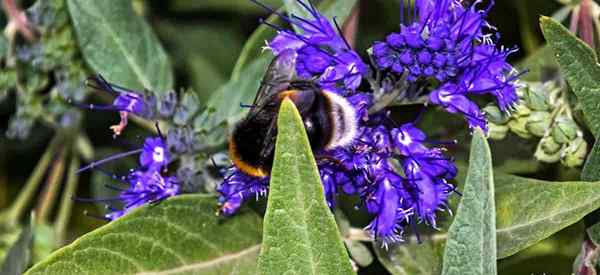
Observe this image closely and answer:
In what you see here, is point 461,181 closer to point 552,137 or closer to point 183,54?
point 552,137

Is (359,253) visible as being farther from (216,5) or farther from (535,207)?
(216,5)

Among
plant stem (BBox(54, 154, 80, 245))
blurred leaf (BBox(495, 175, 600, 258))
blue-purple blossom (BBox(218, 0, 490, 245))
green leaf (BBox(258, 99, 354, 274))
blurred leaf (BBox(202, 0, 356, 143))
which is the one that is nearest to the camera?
green leaf (BBox(258, 99, 354, 274))

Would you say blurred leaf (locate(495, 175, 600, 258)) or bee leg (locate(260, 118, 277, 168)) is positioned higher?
bee leg (locate(260, 118, 277, 168))

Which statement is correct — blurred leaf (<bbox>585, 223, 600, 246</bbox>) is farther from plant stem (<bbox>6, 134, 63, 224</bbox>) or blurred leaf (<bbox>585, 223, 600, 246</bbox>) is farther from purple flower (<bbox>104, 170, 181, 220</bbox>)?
plant stem (<bbox>6, 134, 63, 224</bbox>)

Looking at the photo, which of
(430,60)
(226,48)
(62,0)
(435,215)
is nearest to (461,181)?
(435,215)

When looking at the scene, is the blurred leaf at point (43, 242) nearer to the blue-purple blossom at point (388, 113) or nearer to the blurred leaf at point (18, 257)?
the blurred leaf at point (18, 257)

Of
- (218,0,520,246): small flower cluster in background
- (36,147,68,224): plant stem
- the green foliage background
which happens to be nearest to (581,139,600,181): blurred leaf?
the green foliage background
